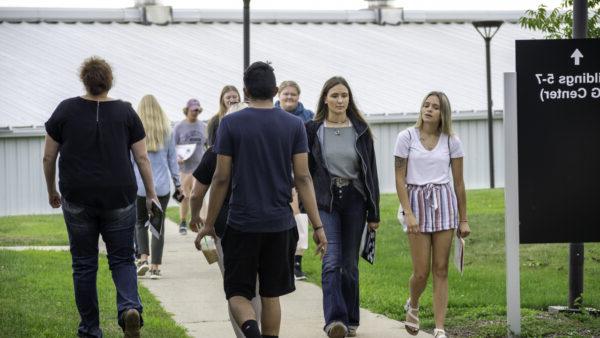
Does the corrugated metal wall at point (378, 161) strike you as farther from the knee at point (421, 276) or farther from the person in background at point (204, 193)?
the person in background at point (204, 193)

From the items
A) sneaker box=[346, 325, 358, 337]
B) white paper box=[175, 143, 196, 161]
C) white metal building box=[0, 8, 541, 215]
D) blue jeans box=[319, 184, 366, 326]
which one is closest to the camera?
blue jeans box=[319, 184, 366, 326]

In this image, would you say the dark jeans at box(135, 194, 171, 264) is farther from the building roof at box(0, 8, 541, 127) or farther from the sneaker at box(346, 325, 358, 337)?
the building roof at box(0, 8, 541, 127)

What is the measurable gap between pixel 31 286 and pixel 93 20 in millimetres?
24782

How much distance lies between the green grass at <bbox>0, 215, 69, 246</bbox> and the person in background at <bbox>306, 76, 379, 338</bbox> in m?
8.22

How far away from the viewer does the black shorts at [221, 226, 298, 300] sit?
22.3 ft

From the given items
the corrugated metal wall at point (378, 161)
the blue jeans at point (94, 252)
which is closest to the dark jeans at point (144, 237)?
the blue jeans at point (94, 252)

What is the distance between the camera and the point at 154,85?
1240 inches

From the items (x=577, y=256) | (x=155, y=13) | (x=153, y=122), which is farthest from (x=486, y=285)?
(x=155, y=13)

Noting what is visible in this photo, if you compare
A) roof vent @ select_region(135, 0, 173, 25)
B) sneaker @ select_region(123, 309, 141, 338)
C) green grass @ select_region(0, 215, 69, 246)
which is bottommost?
green grass @ select_region(0, 215, 69, 246)

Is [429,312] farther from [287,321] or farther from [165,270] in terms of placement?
[165,270]

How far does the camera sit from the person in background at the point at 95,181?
7770 millimetres

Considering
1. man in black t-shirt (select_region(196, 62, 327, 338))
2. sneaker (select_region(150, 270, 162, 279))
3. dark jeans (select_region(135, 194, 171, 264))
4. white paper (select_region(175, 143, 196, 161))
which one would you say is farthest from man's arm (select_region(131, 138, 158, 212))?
white paper (select_region(175, 143, 196, 161))

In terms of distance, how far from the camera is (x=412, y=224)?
8.34 meters

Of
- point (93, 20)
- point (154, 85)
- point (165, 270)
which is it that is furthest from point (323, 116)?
point (93, 20)
